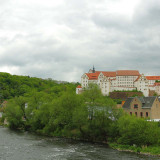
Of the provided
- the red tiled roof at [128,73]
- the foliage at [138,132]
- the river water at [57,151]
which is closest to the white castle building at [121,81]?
the red tiled roof at [128,73]

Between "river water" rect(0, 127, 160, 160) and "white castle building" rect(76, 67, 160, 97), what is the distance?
83.9 m

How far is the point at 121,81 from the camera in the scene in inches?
5143

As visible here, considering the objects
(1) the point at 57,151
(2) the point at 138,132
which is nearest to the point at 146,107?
(2) the point at 138,132

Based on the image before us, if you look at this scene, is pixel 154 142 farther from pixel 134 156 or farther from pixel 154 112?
pixel 154 112

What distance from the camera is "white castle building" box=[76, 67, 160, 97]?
12150cm

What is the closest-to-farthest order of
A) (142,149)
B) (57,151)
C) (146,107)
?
(142,149) < (57,151) < (146,107)

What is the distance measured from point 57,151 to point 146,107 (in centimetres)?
2418

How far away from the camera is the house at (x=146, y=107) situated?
167 ft

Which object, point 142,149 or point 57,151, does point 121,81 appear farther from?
point 57,151

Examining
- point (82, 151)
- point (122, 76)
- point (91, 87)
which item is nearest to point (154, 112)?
point (91, 87)

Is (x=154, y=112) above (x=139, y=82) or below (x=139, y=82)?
below

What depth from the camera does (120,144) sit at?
3791cm

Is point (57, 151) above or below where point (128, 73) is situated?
below

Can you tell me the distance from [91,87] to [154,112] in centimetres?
1454
